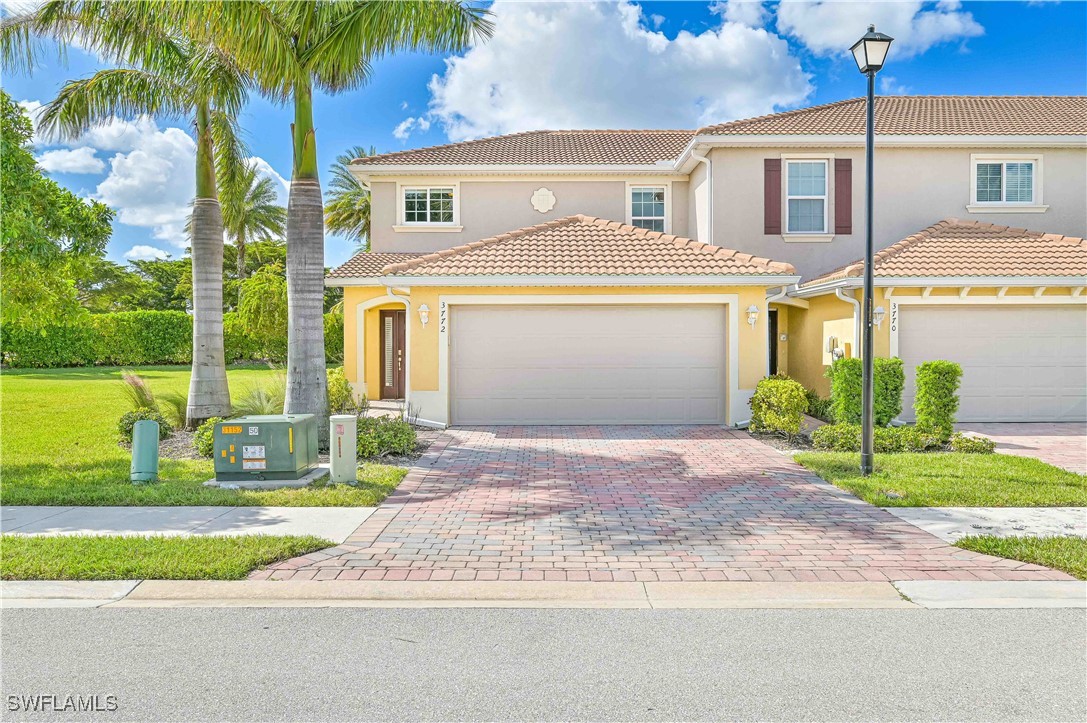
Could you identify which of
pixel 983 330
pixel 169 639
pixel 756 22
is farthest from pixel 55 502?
pixel 983 330

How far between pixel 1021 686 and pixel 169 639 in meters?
5.12

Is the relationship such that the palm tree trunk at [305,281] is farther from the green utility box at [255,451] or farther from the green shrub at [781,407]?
the green shrub at [781,407]

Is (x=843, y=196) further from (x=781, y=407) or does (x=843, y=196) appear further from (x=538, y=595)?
(x=538, y=595)

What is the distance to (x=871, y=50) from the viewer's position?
8953 millimetres

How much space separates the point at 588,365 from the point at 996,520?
8321 millimetres

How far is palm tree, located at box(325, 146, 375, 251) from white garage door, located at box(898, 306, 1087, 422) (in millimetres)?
25632

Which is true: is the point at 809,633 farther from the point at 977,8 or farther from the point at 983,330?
the point at 977,8

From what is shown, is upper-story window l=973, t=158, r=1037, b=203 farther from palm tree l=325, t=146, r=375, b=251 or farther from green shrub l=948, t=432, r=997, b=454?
palm tree l=325, t=146, r=375, b=251

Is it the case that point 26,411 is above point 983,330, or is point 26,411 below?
below

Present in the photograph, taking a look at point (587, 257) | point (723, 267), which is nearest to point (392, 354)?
point (587, 257)

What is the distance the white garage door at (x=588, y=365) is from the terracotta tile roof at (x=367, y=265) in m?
3.45

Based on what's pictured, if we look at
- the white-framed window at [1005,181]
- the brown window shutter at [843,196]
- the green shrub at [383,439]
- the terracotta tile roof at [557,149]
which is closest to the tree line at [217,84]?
the green shrub at [383,439]

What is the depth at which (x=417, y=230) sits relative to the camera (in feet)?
62.9

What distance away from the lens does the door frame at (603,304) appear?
14.2 m
